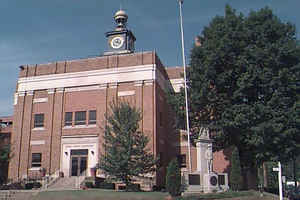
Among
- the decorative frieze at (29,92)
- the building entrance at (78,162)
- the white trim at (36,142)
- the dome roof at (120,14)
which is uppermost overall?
the dome roof at (120,14)

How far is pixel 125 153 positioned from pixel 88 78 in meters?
14.0

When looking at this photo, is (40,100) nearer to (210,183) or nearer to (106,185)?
(106,185)

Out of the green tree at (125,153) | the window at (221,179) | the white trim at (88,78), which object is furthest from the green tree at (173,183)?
the white trim at (88,78)

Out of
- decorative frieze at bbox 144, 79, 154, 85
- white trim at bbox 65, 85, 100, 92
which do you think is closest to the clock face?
white trim at bbox 65, 85, 100, 92

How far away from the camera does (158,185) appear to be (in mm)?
34156

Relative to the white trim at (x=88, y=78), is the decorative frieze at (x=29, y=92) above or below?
below

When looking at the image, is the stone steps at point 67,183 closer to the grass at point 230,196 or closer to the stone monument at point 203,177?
the stone monument at point 203,177

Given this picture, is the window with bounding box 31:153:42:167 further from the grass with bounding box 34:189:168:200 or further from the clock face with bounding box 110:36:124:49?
the clock face with bounding box 110:36:124:49

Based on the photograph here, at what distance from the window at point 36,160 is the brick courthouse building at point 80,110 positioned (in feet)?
0.35

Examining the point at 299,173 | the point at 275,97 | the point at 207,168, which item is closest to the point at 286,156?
the point at 275,97

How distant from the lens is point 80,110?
37906 millimetres

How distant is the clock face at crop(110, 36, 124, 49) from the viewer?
1954 inches

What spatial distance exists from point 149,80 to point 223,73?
938 centimetres

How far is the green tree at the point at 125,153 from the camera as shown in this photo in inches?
1056
